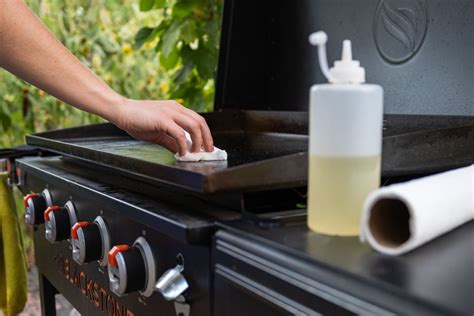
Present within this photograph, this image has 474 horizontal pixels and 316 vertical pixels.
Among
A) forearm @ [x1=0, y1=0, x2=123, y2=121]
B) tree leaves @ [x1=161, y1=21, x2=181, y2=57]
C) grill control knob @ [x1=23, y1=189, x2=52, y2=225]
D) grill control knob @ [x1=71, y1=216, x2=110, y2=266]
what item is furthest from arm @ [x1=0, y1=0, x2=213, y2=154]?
tree leaves @ [x1=161, y1=21, x2=181, y2=57]

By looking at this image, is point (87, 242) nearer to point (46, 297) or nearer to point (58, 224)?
point (58, 224)

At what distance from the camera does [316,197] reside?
70 cm

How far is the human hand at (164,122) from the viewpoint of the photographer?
98cm

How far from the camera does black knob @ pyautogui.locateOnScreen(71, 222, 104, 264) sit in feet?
3.37

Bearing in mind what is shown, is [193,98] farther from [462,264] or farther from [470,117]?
[462,264]

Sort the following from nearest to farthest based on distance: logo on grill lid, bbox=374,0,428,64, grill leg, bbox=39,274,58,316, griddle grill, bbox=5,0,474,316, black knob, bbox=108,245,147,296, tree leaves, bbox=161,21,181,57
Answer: griddle grill, bbox=5,0,474,316 < black knob, bbox=108,245,147,296 < logo on grill lid, bbox=374,0,428,64 < grill leg, bbox=39,274,58,316 < tree leaves, bbox=161,21,181,57

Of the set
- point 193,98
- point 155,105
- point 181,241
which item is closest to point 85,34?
point 193,98

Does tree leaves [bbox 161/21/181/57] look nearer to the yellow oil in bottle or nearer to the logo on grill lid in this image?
the logo on grill lid

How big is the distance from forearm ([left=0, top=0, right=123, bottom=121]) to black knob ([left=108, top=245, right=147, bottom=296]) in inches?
11.4

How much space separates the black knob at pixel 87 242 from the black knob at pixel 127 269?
0.13 metres

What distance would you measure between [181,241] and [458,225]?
0.38 metres

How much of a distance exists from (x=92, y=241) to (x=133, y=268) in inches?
7.2

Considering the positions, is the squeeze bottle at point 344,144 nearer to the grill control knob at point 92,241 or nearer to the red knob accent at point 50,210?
the grill control knob at point 92,241

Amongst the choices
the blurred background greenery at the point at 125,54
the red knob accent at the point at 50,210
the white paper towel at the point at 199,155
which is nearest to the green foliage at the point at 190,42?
the blurred background greenery at the point at 125,54
